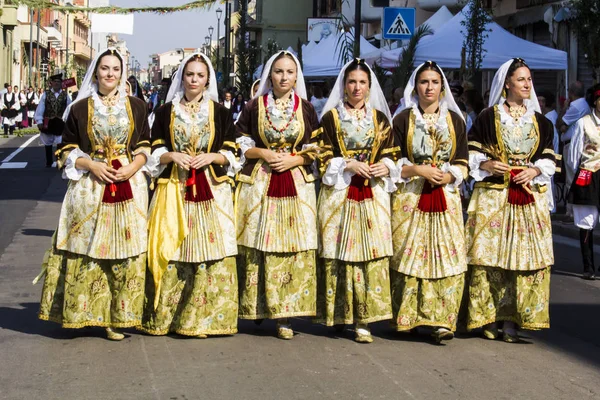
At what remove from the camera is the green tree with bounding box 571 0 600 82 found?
56.7ft

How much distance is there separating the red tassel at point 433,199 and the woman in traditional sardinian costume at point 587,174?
11.6 feet

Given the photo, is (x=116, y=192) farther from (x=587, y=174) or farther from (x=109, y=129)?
(x=587, y=174)

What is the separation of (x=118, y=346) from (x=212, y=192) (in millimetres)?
1205

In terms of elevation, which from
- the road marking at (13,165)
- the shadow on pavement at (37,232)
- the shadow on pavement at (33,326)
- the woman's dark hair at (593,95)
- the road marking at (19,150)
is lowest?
the shadow on pavement at (33,326)

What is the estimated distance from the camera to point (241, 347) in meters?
7.52

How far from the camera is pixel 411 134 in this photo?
25.6 feet

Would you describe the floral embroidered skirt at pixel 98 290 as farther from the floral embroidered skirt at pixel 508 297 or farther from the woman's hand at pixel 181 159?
the floral embroidered skirt at pixel 508 297

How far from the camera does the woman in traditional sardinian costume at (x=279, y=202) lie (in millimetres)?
7824

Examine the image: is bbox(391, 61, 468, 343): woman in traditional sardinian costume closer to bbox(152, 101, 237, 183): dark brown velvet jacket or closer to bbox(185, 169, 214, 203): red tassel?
bbox(152, 101, 237, 183): dark brown velvet jacket

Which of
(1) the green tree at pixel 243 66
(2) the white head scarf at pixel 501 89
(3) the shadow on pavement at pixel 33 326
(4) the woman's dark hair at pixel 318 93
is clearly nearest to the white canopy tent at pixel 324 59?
(4) the woman's dark hair at pixel 318 93

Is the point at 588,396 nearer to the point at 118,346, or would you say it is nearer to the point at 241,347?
the point at 241,347

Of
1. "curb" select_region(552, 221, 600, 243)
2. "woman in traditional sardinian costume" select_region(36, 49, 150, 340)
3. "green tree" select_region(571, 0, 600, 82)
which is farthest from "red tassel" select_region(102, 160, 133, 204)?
"green tree" select_region(571, 0, 600, 82)

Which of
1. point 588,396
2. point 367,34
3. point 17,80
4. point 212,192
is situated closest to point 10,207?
point 212,192

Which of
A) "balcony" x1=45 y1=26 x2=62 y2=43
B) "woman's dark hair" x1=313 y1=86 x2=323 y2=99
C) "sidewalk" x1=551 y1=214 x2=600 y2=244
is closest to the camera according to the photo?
"sidewalk" x1=551 y1=214 x2=600 y2=244
